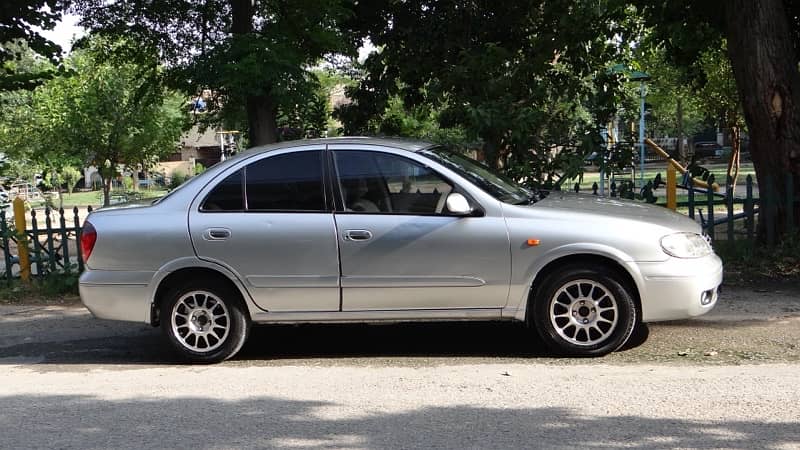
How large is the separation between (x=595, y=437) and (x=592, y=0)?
7.72 metres

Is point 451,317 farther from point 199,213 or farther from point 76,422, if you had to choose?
point 76,422

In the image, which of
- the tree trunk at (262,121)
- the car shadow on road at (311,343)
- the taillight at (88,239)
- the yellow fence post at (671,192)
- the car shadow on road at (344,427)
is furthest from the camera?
the tree trunk at (262,121)

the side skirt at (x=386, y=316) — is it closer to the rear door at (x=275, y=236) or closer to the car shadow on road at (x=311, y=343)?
the rear door at (x=275, y=236)

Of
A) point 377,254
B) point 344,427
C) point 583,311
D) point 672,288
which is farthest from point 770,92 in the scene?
point 344,427

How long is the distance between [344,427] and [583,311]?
2.18 meters

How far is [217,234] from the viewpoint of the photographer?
621cm

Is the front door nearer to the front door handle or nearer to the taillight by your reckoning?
the front door handle

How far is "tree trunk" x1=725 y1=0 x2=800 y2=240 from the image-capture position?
9.02 metres

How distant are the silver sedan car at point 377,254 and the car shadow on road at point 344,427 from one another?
1.11 metres

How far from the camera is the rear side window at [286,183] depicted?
20.6ft

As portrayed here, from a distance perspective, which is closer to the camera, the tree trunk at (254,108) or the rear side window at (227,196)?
the rear side window at (227,196)

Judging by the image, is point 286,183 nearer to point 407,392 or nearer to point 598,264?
point 407,392

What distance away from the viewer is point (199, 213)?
20.7 feet

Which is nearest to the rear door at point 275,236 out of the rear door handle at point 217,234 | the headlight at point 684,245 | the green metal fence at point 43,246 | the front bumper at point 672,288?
the rear door handle at point 217,234
